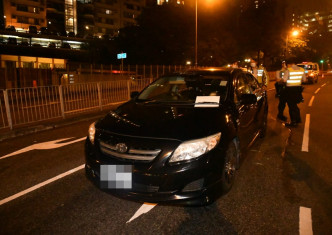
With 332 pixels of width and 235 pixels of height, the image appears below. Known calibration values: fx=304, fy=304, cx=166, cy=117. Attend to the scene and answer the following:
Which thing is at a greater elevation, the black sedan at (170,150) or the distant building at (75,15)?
the distant building at (75,15)

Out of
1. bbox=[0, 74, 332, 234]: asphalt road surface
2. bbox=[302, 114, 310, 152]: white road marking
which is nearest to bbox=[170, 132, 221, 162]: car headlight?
bbox=[0, 74, 332, 234]: asphalt road surface

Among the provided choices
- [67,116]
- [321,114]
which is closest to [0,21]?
[67,116]

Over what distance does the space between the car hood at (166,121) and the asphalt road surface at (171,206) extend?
941 millimetres

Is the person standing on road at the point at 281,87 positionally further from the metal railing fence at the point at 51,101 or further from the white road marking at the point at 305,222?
the metal railing fence at the point at 51,101

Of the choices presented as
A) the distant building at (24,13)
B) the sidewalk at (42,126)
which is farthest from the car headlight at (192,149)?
the distant building at (24,13)

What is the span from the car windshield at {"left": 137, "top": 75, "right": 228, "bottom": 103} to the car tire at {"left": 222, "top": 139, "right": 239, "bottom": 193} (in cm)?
78

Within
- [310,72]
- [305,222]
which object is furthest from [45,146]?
[310,72]

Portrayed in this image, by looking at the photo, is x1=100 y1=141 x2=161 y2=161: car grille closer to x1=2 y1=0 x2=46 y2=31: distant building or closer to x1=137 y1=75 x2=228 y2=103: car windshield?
x1=137 y1=75 x2=228 y2=103: car windshield

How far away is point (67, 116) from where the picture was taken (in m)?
10.4

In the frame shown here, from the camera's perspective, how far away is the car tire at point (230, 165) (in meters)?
3.64

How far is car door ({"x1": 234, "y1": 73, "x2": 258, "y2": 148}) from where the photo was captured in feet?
14.9

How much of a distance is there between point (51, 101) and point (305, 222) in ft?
28.2

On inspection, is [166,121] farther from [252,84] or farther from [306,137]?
[306,137]

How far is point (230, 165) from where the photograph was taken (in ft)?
13.0
